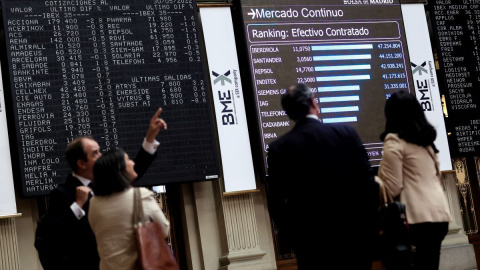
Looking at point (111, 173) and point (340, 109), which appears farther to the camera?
point (340, 109)

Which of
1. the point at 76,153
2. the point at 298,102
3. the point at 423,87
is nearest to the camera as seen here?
the point at 298,102

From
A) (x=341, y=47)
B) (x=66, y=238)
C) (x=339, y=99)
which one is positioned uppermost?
(x=341, y=47)

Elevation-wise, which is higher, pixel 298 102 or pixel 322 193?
pixel 298 102

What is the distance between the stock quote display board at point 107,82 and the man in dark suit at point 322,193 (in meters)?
3.37

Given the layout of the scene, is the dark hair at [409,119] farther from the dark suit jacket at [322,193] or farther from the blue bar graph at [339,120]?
the blue bar graph at [339,120]

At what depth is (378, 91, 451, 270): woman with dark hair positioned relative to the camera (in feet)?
15.4

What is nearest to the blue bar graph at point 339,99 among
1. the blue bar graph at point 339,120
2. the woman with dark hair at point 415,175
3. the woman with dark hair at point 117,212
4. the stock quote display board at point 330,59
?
the stock quote display board at point 330,59

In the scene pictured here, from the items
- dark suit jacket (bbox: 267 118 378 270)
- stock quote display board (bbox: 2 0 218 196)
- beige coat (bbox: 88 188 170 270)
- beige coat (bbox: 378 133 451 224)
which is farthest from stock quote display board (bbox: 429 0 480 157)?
beige coat (bbox: 88 188 170 270)

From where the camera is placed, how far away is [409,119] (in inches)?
187

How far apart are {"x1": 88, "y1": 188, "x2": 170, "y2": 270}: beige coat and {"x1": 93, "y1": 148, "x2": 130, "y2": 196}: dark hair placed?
4 centimetres

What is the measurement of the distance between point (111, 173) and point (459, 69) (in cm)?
560

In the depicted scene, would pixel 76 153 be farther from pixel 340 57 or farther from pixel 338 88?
pixel 340 57

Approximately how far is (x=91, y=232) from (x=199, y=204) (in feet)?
11.2

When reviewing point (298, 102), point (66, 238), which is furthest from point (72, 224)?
point (298, 102)
